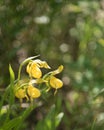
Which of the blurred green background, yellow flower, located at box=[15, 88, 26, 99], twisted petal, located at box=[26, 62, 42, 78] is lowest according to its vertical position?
the blurred green background

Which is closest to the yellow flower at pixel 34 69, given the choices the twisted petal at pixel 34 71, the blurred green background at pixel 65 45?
the twisted petal at pixel 34 71

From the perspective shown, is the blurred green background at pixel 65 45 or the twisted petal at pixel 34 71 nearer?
the twisted petal at pixel 34 71

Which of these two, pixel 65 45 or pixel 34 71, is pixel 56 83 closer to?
pixel 34 71

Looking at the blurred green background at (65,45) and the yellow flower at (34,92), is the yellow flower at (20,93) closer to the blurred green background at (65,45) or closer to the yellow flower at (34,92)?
the yellow flower at (34,92)

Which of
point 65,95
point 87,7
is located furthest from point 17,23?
point 65,95

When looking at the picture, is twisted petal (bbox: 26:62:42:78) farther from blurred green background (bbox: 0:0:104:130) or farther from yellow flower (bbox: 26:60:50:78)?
blurred green background (bbox: 0:0:104:130)

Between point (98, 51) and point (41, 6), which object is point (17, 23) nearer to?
point (41, 6)

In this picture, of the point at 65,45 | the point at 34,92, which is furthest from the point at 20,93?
the point at 65,45

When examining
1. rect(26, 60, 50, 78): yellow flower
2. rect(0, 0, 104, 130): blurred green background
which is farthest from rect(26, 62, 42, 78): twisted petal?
rect(0, 0, 104, 130): blurred green background
